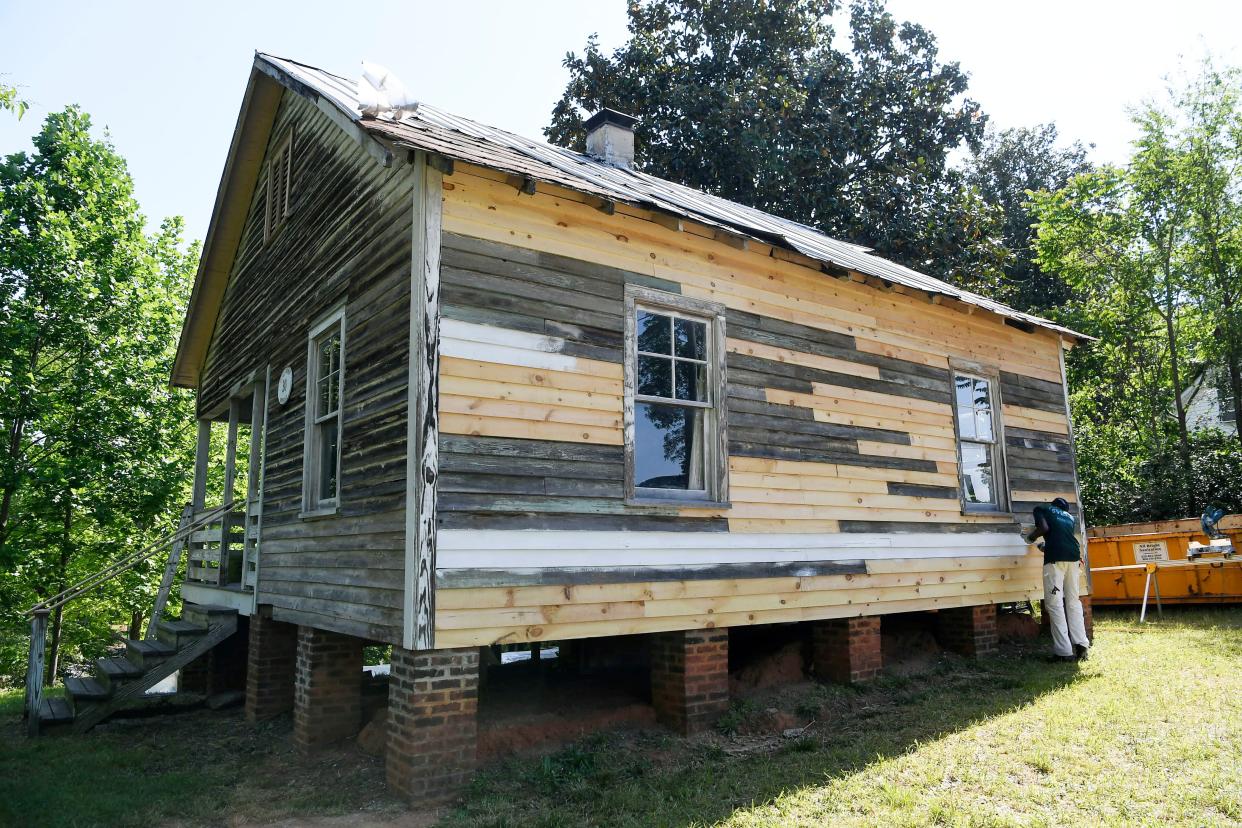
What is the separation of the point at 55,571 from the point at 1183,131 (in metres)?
27.3

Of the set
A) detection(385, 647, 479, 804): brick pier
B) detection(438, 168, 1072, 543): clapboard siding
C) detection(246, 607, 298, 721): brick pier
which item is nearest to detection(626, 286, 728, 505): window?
detection(438, 168, 1072, 543): clapboard siding

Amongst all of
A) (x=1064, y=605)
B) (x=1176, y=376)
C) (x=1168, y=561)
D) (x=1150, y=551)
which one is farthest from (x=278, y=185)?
(x=1176, y=376)

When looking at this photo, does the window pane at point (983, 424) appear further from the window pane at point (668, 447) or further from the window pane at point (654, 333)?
the window pane at point (654, 333)

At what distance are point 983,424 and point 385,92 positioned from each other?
26.8 ft

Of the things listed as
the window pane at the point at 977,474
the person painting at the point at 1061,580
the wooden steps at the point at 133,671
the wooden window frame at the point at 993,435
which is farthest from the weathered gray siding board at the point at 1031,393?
the wooden steps at the point at 133,671

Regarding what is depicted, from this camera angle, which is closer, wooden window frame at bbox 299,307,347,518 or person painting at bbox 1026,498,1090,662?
wooden window frame at bbox 299,307,347,518

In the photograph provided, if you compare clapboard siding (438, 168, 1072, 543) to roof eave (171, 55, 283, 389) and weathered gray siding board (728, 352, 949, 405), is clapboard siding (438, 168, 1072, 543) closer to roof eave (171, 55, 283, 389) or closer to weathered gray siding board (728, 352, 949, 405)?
weathered gray siding board (728, 352, 949, 405)

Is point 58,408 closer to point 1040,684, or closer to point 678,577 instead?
point 678,577

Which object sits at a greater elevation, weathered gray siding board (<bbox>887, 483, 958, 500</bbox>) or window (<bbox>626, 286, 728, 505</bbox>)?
window (<bbox>626, 286, 728, 505</bbox>)

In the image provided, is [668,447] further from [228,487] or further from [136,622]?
[136,622]

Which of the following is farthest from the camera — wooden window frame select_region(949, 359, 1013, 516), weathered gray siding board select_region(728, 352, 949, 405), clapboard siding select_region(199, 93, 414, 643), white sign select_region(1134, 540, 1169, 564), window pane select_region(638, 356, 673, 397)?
white sign select_region(1134, 540, 1169, 564)

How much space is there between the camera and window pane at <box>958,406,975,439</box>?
33.7 ft

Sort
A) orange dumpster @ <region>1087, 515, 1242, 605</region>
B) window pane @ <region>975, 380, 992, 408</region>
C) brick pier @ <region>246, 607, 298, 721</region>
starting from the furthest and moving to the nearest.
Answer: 1. orange dumpster @ <region>1087, 515, 1242, 605</region>
2. window pane @ <region>975, 380, 992, 408</region>
3. brick pier @ <region>246, 607, 298, 721</region>

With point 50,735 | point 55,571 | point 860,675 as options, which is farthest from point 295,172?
point 55,571
